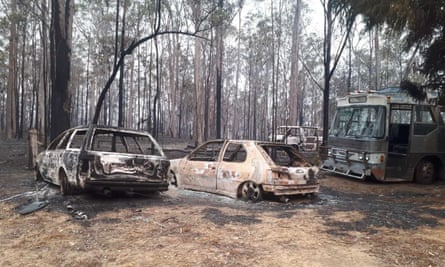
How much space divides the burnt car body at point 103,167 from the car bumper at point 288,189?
7.06ft

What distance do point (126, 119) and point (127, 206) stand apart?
4232cm

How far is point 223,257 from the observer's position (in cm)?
420

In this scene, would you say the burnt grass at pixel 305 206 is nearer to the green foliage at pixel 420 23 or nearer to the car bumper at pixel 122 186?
the car bumper at pixel 122 186

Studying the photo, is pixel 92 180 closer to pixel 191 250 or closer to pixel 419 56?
pixel 191 250

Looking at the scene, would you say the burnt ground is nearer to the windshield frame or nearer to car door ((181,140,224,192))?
car door ((181,140,224,192))

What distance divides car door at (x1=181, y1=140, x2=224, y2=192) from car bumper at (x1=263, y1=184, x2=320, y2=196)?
1453 millimetres

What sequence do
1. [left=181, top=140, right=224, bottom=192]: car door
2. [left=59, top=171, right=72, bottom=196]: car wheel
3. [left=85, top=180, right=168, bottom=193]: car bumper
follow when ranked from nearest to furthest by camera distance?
[left=85, top=180, right=168, bottom=193]: car bumper, [left=59, top=171, right=72, bottom=196]: car wheel, [left=181, top=140, right=224, bottom=192]: car door

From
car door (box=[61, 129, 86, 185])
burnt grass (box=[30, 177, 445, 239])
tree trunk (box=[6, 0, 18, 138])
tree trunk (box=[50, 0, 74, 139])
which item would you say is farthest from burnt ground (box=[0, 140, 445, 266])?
tree trunk (box=[6, 0, 18, 138])

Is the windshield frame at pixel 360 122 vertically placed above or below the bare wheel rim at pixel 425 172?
above

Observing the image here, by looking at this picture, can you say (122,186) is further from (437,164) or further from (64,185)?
(437,164)

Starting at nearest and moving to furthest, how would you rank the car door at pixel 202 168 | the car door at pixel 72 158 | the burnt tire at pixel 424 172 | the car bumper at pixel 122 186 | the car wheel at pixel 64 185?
the car bumper at pixel 122 186 → the car door at pixel 72 158 → the car wheel at pixel 64 185 → the car door at pixel 202 168 → the burnt tire at pixel 424 172

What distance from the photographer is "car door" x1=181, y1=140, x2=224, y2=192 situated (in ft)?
27.2

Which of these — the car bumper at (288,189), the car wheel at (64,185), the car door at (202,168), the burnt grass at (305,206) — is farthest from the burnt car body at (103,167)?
the car bumper at (288,189)

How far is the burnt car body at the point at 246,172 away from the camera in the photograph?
7.38 m
